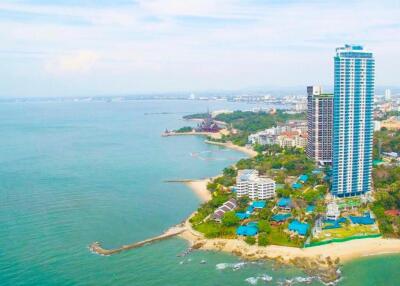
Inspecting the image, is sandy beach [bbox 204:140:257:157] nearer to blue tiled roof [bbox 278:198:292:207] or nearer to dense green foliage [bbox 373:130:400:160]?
dense green foliage [bbox 373:130:400:160]

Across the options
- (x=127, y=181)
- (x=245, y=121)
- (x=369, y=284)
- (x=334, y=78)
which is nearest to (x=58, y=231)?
(x=127, y=181)

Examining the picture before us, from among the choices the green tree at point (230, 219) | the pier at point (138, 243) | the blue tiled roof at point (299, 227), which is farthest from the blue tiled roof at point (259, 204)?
the pier at point (138, 243)

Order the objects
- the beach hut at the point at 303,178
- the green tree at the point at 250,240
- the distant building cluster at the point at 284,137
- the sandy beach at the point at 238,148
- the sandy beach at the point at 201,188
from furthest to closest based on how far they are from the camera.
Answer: the sandy beach at the point at 238,148 → the distant building cluster at the point at 284,137 → the beach hut at the point at 303,178 → the sandy beach at the point at 201,188 → the green tree at the point at 250,240

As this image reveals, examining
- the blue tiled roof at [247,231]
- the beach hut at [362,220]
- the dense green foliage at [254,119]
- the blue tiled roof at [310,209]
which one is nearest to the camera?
the blue tiled roof at [247,231]

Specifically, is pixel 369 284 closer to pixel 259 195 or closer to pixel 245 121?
Answer: pixel 259 195

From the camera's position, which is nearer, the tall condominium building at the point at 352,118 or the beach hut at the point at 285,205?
the beach hut at the point at 285,205

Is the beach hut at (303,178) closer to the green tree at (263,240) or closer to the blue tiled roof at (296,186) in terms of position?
Answer: the blue tiled roof at (296,186)

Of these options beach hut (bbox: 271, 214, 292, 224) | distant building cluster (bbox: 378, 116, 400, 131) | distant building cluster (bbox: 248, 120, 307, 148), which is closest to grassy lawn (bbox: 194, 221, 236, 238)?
beach hut (bbox: 271, 214, 292, 224)

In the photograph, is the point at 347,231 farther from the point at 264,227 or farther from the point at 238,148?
the point at 238,148
